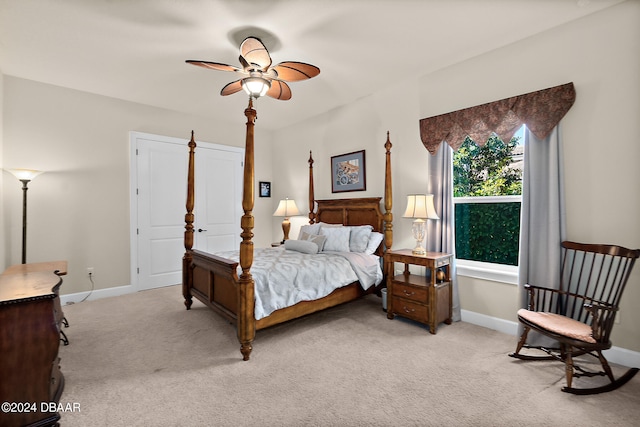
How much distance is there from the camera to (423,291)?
9.80 ft

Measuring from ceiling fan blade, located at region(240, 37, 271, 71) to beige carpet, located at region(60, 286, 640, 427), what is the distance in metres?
2.58

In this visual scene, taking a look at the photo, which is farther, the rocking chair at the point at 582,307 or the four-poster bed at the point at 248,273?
the four-poster bed at the point at 248,273

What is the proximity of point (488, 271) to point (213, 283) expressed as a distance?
2901 millimetres

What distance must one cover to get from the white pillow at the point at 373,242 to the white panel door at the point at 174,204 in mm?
2870

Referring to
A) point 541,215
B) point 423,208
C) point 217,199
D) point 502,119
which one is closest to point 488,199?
point 541,215

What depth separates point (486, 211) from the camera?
3234 mm

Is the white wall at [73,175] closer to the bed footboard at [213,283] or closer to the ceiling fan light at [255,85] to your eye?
the bed footboard at [213,283]

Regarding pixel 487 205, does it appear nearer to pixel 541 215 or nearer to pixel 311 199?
pixel 541 215

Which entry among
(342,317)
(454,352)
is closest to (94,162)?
(342,317)

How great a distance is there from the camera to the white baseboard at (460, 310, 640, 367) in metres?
2.29

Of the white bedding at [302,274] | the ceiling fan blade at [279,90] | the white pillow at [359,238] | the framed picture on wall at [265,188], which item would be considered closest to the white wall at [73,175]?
the framed picture on wall at [265,188]

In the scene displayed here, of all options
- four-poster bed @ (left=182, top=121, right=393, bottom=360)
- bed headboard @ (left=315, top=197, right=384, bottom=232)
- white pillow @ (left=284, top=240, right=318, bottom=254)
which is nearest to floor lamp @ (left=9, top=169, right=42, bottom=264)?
four-poster bed @ (left=182, top=121, right=393, bottom=360)

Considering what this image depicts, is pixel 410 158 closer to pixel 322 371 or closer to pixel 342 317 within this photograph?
pixel 342 317

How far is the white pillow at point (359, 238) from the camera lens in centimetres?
373
